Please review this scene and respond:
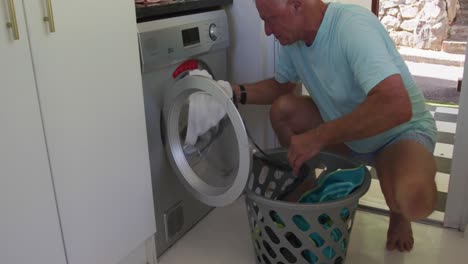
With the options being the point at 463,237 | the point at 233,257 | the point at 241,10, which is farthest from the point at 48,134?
the point at 463,237

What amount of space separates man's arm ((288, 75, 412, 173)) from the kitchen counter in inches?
22.9

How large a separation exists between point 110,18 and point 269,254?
2.81 feet

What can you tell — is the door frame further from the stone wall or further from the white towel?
the stone wall

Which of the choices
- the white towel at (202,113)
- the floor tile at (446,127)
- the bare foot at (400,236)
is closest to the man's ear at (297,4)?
the white towel at (202,113)

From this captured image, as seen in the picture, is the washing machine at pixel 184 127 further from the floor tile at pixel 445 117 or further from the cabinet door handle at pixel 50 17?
the floor tile at pixel 445 117

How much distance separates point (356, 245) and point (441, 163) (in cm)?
91

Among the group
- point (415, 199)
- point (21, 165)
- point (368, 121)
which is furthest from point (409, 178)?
point (21, 165)

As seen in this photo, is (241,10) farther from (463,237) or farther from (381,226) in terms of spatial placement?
(463,237)

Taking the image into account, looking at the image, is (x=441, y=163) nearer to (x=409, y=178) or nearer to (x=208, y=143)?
(x=409, y=178)

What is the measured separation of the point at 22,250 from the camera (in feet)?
3.52

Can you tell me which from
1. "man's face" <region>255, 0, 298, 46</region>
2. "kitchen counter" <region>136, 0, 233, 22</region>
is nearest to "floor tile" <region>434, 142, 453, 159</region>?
"man's face" <region>255, 0, 298, 46</region>

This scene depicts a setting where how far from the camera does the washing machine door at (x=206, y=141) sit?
141cm

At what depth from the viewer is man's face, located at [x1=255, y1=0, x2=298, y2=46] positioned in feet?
4.67

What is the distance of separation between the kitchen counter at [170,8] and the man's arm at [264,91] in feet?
1.04
